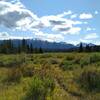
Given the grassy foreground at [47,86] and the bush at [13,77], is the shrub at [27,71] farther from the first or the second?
the bush at [13,77]

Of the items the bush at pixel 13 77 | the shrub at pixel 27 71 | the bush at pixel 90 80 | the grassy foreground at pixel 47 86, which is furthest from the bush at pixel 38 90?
the shrub at pixel 27 71

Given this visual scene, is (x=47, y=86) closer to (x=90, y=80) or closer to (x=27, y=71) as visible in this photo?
(x=90, y=80)

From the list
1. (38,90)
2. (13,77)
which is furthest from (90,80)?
(38,90)

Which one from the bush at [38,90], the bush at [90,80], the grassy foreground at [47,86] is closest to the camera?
the bush at [38,90]

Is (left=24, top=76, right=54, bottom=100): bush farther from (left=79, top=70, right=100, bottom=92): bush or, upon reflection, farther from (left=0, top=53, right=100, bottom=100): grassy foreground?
(left=79, top=70, right=100, bottom=92): bush

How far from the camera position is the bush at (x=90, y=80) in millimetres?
18669

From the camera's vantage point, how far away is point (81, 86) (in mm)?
19656

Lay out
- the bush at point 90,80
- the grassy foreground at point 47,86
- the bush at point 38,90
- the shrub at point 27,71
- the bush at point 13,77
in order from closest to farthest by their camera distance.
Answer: the bush at point 38,90 → the grassy foreground at point 47,86 → the bush at point 90,80 → the bush at point 13,77 → the shrub at point 27,71

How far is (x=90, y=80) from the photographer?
19984 mm

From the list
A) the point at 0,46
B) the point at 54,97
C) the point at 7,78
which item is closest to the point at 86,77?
the point at 7,78

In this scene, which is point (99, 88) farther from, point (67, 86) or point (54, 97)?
point (54, 97)

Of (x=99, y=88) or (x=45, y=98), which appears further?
(x=99, y=88)

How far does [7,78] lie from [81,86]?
4.88m

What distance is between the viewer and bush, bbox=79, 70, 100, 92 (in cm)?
1867
